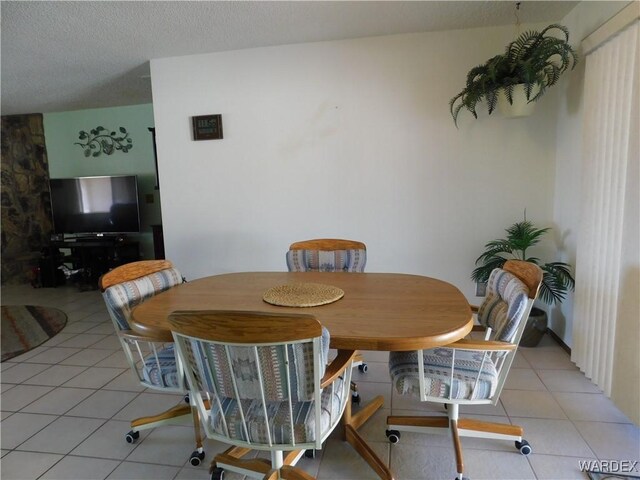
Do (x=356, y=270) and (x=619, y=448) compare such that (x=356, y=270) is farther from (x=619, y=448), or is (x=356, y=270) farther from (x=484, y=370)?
(x=619, y=448)

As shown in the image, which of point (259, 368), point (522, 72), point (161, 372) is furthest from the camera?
point (522, 72)

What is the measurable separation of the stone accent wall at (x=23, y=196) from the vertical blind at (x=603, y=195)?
21.2ft

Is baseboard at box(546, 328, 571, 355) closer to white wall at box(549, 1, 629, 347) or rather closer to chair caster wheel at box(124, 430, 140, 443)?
white wall at box(549, 1, 629, 347)

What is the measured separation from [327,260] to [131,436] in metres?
1.44

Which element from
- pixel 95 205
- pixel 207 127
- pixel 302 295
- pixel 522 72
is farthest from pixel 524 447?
pixel 95 205

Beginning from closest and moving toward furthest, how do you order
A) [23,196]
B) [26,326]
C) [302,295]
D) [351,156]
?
[302,295], [351,156], [26,326], [23,196]

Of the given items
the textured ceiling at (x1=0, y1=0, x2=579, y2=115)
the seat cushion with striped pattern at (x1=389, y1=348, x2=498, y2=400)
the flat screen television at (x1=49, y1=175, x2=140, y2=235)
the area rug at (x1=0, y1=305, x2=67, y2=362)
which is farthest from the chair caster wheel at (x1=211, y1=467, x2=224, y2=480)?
the flat screen television at (x1=49, y1=175, x2=140, y2=235)

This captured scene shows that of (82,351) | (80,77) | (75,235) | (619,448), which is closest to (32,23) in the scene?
(80,77)

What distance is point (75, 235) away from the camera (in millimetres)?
5438

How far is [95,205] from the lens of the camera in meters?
5.09

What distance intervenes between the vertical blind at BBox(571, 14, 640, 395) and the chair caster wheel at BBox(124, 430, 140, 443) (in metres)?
2.56

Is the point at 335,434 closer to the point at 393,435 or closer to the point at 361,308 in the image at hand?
the point at 393,435

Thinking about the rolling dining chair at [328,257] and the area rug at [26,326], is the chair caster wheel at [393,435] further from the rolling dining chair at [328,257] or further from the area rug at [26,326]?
the area rug at [26,326]

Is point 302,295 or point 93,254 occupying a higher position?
point 302,295
